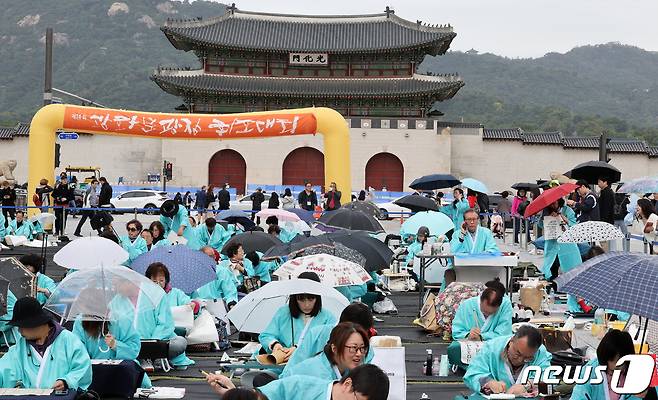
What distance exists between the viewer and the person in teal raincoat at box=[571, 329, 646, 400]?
18.5ft

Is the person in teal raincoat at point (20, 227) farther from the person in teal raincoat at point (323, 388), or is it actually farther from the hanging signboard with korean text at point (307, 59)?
the hanging signboard with korean text at point (307, 59)

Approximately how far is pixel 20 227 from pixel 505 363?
634 inches

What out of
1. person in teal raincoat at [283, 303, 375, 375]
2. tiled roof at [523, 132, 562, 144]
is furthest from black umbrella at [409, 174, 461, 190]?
tiled roof at [523, 132, 562, 144]

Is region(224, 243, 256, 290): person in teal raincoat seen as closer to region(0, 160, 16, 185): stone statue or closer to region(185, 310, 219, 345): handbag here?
region(185, 310, 219, 345): handbag

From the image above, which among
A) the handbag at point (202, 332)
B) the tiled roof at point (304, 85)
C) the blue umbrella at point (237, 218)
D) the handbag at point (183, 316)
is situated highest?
the tiled roof at point (304, 85)

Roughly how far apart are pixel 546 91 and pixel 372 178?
6538 cm

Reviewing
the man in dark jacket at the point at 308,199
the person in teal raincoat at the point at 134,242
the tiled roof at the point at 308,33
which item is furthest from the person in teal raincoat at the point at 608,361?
the tiled roof at the point at 308,33

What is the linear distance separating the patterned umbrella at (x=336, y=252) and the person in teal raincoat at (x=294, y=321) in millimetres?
3525

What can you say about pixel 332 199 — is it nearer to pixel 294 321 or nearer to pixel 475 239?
pixel 475 239

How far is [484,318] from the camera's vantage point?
8.25 meters

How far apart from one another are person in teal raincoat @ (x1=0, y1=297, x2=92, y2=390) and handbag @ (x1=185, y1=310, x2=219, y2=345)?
11.8 feet

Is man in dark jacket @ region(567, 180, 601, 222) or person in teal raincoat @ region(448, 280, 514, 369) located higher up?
man in dark jacket @ region(567, 180, 601, 222)

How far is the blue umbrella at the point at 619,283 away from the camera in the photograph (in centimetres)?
589

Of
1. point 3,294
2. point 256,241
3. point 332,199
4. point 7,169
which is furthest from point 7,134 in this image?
point 3,294
